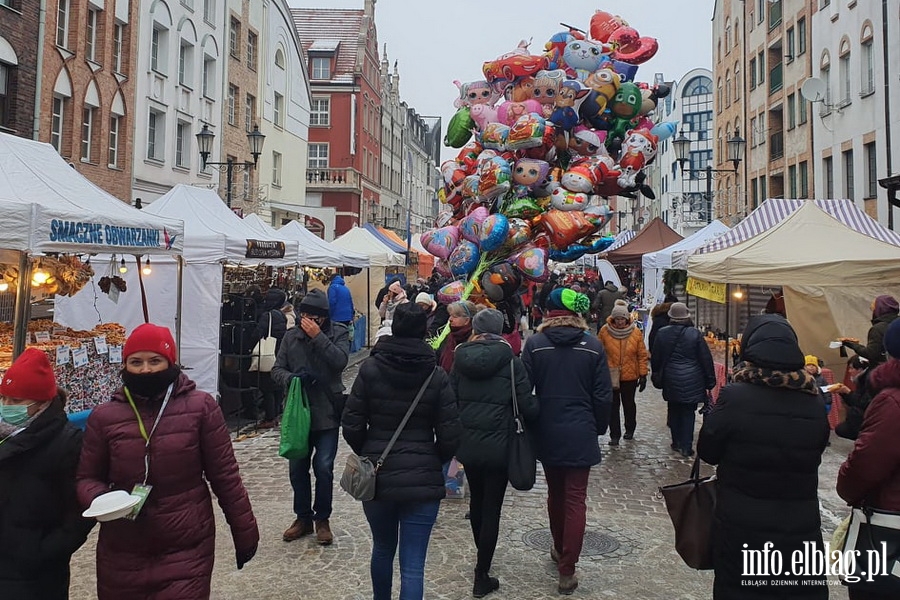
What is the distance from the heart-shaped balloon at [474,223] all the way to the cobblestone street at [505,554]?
10.7 ft

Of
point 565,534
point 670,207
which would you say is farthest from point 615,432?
point 670,207

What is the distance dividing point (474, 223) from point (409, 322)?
5.02 metres

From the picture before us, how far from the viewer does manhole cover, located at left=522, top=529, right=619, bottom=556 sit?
214 inches

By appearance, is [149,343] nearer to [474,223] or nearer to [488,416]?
[488,416]

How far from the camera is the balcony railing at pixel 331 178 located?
4112cm

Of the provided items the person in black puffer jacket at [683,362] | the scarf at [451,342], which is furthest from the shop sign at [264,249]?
the person in black puffer jacket at [683,362]

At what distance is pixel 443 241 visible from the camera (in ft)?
30.5

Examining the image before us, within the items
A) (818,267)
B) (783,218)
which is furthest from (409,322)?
(783,218)

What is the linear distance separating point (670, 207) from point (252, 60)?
3446cm

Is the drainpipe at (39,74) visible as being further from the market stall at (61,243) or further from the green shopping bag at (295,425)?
the green shopping bag at (295,425)

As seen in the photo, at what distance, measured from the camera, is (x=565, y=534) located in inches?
186

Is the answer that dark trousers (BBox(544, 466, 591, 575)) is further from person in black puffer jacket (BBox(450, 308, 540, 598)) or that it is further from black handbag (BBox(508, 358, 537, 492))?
person in black puffer jacket (BBox(450, 308, 540, 598))

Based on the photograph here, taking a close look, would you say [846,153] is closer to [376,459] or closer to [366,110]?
[376,459]

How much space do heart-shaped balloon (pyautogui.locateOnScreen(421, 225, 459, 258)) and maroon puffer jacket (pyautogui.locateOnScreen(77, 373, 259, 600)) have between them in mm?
6295
